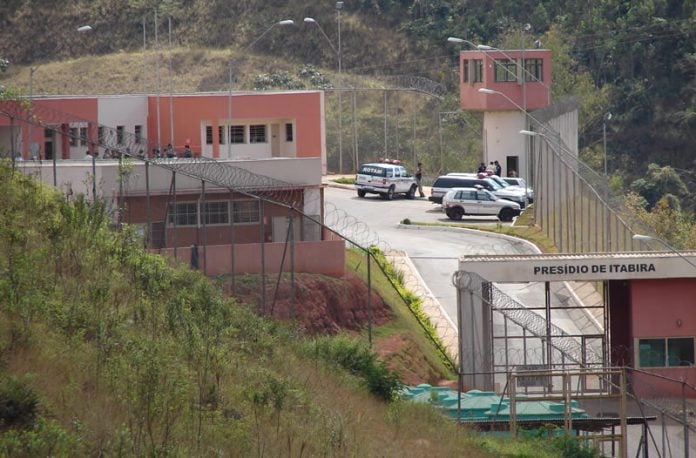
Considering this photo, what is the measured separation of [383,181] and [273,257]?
2959 cm

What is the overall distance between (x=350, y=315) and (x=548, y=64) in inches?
1530

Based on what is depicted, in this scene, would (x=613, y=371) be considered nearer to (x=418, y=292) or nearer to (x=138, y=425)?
(x=138, y=425)

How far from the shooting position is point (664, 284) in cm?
3378

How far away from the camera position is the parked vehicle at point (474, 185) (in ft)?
197

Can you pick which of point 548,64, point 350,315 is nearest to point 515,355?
point 350,315

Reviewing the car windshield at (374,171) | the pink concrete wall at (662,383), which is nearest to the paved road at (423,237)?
the car windshield at (374,171)

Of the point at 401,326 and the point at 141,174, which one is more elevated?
the point at 141,174

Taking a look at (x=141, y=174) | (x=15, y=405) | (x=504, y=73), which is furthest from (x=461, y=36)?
(x=15, y=405)

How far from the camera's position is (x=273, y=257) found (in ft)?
112

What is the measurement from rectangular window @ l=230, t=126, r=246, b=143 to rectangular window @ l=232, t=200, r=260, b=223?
17362mm

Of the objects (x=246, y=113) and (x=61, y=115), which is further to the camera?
(x=246, y=113)

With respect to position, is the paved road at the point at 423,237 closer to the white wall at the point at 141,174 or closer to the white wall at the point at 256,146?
the white wall at the point at 256,146

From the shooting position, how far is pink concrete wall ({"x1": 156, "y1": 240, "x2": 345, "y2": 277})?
32.5 meters

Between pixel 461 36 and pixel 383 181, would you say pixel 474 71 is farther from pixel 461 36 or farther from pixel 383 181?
pixel 461 36
